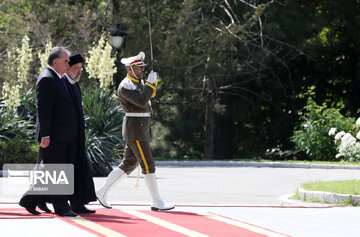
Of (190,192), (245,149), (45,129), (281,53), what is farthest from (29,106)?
(245,149)

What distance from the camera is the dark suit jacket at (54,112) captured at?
10.8 meters

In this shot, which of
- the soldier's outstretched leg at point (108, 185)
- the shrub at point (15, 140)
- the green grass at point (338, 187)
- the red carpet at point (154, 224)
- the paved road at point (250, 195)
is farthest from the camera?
the shrub at point (15, 140)

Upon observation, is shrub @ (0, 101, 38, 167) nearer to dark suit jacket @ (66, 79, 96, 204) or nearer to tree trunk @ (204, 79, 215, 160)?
dark suit jacket @ (66, 79, 96, 204)

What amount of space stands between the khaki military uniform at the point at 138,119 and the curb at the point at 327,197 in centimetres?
363

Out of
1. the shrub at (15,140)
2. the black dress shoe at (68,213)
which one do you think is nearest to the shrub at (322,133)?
the shrub at (15,140)

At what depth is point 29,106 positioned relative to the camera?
20797 mm

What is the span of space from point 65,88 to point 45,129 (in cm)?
65

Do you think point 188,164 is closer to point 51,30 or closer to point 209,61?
point 209,61

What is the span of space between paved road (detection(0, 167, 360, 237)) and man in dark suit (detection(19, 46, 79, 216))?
822mm

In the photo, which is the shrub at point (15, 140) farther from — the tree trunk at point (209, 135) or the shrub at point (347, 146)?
the tree trunk at point (209, 135)

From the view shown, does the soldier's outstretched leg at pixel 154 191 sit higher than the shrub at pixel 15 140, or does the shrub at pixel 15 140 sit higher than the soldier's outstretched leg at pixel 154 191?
the shrub at pixel 15 140

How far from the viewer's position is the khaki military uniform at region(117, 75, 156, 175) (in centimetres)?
1176

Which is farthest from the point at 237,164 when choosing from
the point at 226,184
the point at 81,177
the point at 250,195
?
the point at 81,177

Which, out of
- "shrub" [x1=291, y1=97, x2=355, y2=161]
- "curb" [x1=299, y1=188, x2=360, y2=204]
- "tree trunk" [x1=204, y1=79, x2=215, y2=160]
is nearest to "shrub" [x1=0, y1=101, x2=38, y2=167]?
"curb" [x1=299, y1=188, x2=360, y2=204]
